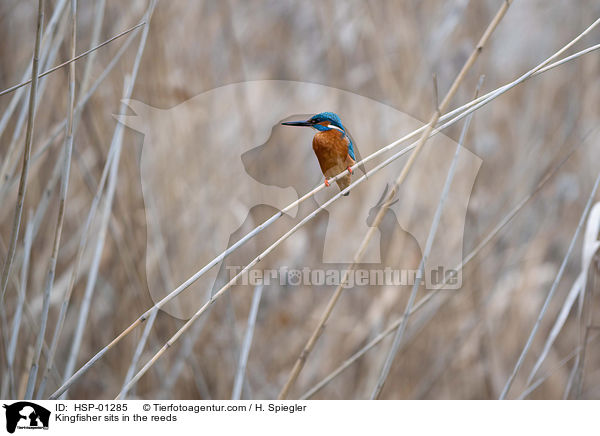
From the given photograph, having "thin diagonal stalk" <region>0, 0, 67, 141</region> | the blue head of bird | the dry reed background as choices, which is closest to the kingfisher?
the blue head of bird

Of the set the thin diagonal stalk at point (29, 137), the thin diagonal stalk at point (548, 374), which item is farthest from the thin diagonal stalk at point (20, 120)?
the thin diagonal stalk at point (548, 374)

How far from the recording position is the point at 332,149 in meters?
0.51

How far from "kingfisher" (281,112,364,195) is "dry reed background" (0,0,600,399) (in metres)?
0.17

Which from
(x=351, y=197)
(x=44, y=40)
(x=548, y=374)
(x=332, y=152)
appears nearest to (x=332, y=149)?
(x=332, y=152)

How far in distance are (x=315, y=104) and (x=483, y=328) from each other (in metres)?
0.50

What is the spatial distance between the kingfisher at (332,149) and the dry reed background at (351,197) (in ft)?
0.56

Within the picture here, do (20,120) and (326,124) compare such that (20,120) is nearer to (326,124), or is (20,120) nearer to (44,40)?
(44,40)

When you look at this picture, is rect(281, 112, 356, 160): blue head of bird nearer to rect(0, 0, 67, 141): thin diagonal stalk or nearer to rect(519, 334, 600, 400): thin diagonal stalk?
rect(0, 0, 67, 141): thin diagonal stalk

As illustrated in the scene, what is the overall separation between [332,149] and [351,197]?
0.21m

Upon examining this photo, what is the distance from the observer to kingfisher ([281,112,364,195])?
0.51 meters

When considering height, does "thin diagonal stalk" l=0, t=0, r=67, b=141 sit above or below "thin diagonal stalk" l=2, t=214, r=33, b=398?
above

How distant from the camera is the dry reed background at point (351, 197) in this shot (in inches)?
26.1

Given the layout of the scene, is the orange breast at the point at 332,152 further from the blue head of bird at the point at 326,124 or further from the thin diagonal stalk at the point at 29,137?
the thin diagonal stalk at the point at 29,137

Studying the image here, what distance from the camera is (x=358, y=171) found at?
53 centimetres
